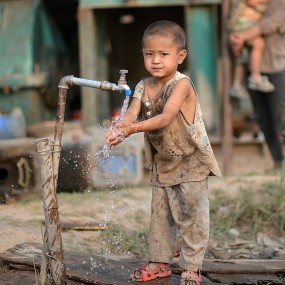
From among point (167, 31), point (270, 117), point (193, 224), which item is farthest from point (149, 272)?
point (270, 117)

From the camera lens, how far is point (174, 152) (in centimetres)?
447

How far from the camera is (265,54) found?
838 cm

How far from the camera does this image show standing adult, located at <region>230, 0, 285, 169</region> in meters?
8.26

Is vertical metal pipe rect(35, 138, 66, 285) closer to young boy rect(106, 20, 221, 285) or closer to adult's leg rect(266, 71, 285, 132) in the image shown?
young boy rect(106, 20, 221, 285)

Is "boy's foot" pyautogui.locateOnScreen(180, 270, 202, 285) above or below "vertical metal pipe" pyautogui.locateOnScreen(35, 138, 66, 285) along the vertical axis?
below

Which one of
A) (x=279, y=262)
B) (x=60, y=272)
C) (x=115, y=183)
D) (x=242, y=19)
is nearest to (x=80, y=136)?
(x=115, y=183)

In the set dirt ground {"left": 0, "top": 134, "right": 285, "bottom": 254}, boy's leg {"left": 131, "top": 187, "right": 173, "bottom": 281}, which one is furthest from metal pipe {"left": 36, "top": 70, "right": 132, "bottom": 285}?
dirt ground {"left": 0, "top": 134, "right": 285, "bottom": 254}

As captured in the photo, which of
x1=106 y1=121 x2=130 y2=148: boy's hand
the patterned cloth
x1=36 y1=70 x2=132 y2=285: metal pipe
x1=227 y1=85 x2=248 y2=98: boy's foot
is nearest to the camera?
x1=106 y1=121 x2=130 y2=148: boy's hand

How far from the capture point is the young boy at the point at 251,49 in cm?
836

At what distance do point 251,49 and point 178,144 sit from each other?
4203mm

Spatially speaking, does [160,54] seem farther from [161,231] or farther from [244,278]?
[244,278]

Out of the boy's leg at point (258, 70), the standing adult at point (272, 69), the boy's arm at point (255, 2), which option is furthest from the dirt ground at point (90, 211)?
the boy's arm at point (255, 2)

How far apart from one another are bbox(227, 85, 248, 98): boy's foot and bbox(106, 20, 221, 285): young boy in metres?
4.31

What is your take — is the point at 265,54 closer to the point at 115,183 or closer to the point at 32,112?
the point at 115,183
